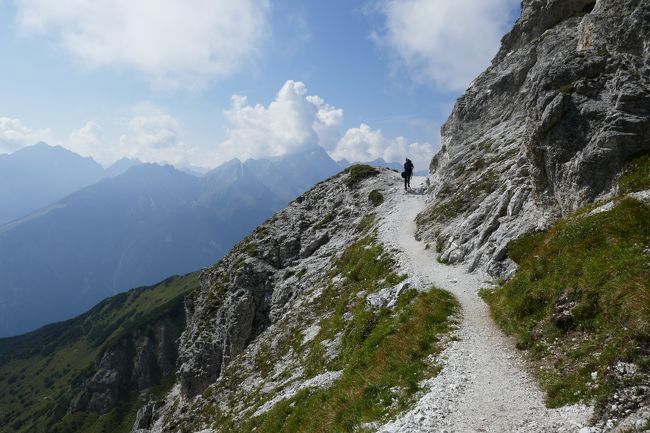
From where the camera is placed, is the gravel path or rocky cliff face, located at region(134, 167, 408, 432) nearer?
the gravel path

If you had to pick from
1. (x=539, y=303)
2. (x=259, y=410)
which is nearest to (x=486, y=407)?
(x=539, y=303)

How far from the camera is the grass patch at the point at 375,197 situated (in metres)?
61.9

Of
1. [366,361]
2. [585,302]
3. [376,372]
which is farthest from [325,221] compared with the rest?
[585,302]

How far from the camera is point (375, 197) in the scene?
63.8 m

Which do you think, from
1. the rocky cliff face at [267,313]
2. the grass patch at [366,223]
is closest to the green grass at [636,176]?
the rocky cliff face at [267,313]

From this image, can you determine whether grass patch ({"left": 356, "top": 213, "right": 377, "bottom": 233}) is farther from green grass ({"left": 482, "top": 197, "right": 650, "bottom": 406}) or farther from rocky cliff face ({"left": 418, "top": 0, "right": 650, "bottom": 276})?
green grass ({"left": 482, "top": 197, "right": 650, "bottom": 406})

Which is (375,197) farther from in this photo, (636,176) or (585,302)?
(585,302)

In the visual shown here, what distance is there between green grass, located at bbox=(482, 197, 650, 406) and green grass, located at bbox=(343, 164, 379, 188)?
56.1 metres

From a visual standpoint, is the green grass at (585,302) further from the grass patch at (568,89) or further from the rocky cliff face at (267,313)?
the rocky cliff face at (267,313)

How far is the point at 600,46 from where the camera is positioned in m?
27.3

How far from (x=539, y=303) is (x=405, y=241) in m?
22.7

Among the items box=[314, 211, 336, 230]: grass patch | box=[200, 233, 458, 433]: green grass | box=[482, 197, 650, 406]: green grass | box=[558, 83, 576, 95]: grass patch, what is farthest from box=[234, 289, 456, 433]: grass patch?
Answer: box=[314, 211, 336, 230]: grass patch

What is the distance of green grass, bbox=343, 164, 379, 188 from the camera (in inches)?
2955

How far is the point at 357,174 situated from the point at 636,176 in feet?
197
